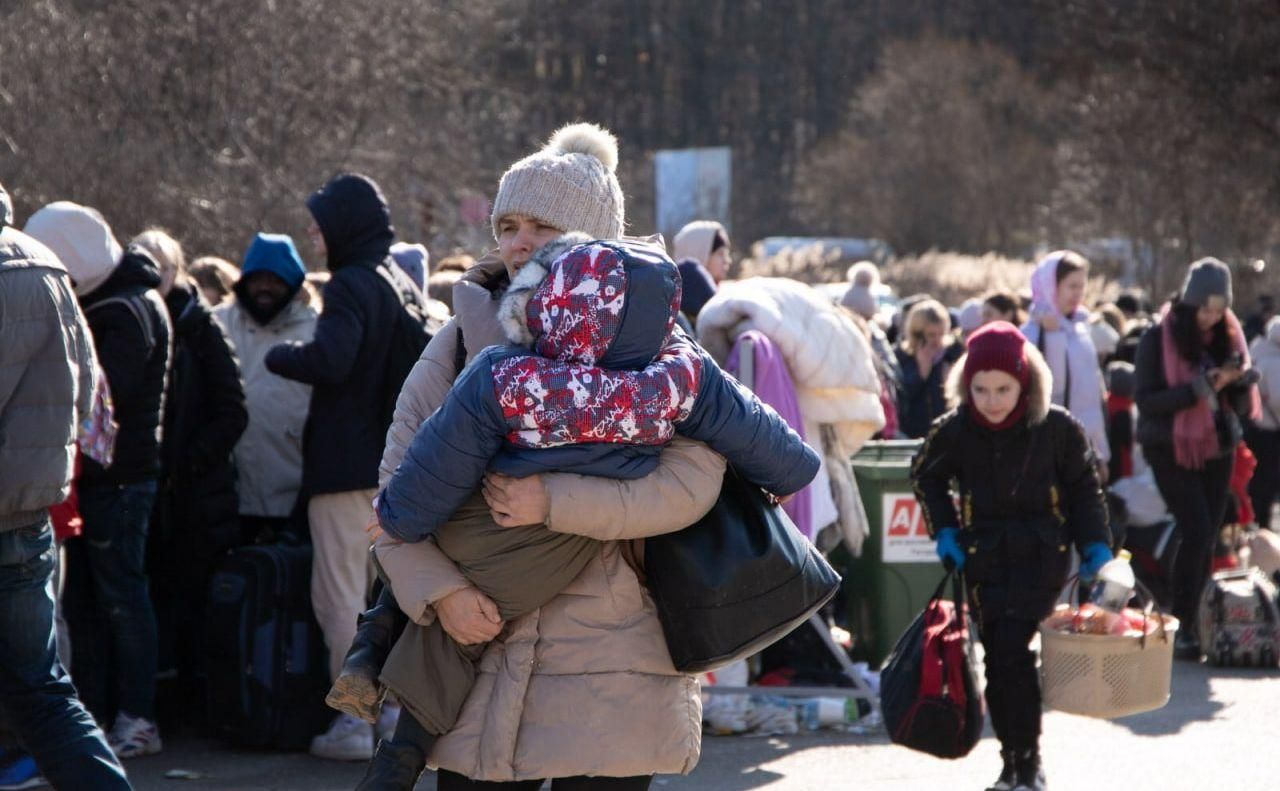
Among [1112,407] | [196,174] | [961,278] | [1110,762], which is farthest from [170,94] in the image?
[961,278]

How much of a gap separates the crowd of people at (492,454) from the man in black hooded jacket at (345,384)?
0.01 m

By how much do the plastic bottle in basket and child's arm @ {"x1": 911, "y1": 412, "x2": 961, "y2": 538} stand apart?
531 millimetres

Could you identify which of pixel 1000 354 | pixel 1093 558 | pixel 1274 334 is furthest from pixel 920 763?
pixel 1274 334

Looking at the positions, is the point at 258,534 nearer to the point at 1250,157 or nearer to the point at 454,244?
the point at 454,244

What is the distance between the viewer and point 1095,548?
236 inches

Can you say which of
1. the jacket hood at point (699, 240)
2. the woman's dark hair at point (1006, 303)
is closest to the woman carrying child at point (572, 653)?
the jacket hood at point (699, 240)

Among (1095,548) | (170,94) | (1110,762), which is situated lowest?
(1110,762)

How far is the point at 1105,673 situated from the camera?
229 inches

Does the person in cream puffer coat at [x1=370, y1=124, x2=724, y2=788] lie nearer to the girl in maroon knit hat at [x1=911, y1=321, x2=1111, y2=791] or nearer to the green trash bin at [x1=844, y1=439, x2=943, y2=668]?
the girl in maroon knit hat at [x1=911, y1=321, x2=1111, y2=791]

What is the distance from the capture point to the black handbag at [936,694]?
6.01 metres

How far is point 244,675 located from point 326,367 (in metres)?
1.24

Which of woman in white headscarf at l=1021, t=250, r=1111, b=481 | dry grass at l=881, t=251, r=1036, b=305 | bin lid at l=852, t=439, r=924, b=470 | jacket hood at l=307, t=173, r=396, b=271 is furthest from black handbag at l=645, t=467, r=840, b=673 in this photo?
dry grass at l=881, t=251, r=1036, b=305

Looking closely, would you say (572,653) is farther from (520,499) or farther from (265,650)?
(265,650)

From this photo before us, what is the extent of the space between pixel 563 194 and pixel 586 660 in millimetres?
1022
